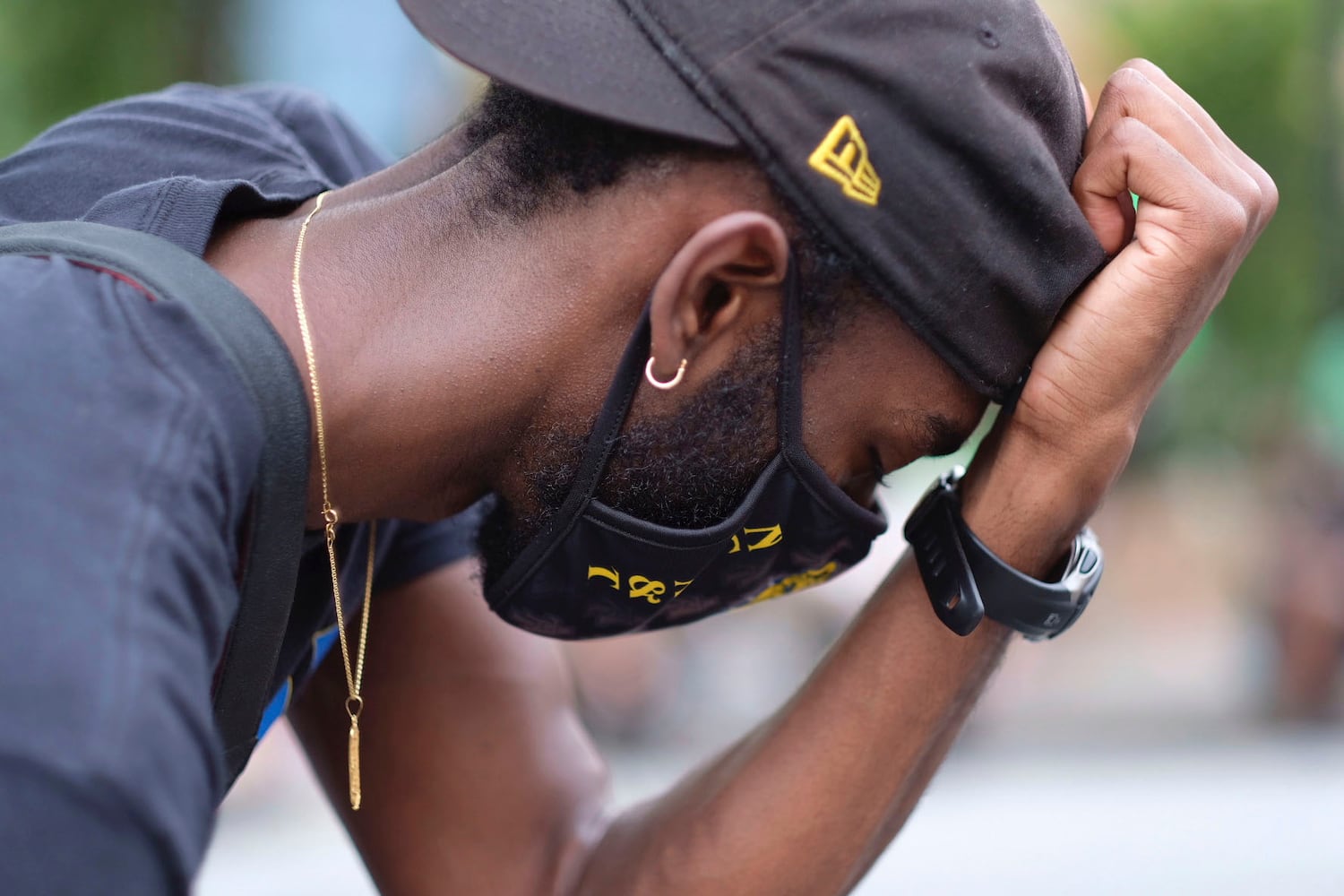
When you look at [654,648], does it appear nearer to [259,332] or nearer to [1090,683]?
[1090,683]

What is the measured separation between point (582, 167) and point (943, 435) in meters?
0.64

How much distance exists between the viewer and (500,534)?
2.04 metres

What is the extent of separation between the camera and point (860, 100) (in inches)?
66.4

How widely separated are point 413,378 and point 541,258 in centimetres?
22

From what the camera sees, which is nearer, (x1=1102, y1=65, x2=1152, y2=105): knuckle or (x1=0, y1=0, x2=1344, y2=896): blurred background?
(x1=1102, y1=65, x2=1152, y2=105): knuckle

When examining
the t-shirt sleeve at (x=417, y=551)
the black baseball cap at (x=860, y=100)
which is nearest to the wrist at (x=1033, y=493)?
the black baseball cap at (x=860, y=100)

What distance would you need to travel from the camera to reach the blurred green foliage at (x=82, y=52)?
7262 mm

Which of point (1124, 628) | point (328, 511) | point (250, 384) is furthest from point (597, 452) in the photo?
point (1124, 628)

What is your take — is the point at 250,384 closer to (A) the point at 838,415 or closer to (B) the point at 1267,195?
A: (A) the point at 838,415

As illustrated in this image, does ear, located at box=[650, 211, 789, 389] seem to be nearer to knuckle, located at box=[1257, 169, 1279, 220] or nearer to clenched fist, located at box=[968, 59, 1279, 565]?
clenched fist, located at box=[968, 59, 1279, 565]

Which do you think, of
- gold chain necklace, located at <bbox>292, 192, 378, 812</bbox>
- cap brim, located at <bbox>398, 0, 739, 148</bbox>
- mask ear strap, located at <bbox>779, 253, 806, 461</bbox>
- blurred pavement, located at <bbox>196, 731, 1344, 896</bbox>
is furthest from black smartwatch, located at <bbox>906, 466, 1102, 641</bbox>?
blurred pavement, located at <bbox>196, 731, 1344, 896</bbox>

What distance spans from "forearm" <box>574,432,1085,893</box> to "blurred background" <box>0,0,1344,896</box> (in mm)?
3622

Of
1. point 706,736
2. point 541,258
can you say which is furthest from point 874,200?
point 706,736

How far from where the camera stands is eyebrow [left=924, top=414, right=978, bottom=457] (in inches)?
77.0
